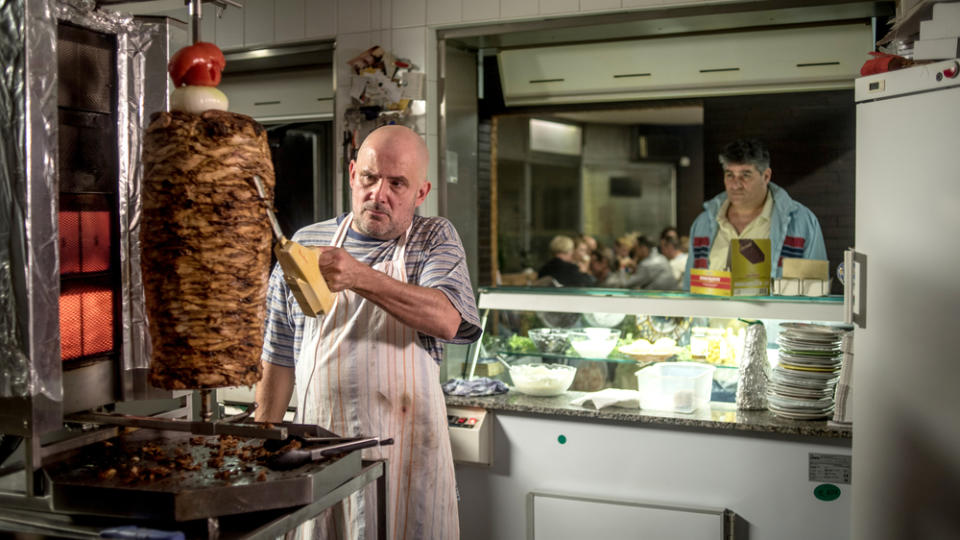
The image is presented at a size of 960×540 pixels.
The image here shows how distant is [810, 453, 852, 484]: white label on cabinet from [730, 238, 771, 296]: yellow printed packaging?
0.78 m

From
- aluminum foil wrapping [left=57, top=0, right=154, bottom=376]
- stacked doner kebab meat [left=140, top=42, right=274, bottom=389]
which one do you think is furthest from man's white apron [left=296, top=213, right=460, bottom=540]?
stacked doner kebab meat [left=140, top=42, right=274, bottom=389]

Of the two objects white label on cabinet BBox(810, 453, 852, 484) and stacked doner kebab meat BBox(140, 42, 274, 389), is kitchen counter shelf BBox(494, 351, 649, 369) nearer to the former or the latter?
white label on cabinet BBox(810, 453, 852, 484)

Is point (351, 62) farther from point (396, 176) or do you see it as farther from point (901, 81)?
point (901, 81)

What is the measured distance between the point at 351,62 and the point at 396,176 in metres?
1.78

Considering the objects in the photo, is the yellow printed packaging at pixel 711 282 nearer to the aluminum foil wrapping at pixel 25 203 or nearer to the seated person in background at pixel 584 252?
the aluminum foil wrapping at pixel 25 203

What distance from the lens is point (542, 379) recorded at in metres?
3.65

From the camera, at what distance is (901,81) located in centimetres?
246

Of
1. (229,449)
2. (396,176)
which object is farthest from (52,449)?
(396,176)

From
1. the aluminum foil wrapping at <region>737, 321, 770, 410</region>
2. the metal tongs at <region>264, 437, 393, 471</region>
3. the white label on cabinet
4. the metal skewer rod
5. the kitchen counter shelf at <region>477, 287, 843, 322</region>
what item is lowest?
the white label on cabinet

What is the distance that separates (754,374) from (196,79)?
8.97 feet

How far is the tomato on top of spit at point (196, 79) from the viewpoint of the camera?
1389 millimetres

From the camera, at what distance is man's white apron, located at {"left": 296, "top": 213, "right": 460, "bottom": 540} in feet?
7.81

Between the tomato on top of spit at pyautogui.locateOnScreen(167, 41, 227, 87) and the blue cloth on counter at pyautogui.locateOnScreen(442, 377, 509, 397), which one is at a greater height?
the tomato on top of spit at pyautogui.locateOnScreen(167, 41, 227, 87)

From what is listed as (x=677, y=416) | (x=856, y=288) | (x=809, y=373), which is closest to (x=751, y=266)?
(x=809, y=373)
